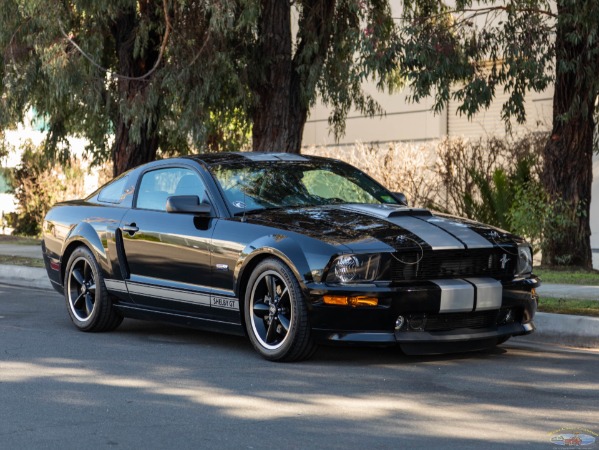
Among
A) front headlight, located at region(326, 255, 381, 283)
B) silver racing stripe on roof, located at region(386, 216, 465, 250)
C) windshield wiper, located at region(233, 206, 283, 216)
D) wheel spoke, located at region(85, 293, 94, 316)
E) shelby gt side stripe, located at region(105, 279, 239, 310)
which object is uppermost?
windshield wiper, located at region(233, 206, 283, 216)

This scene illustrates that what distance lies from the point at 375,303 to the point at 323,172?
204cm

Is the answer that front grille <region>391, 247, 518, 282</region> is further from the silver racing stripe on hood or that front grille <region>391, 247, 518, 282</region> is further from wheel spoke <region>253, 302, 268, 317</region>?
wheel spoke <region>253, 302, 268, 317</region>

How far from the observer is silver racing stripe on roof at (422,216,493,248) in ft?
26.3

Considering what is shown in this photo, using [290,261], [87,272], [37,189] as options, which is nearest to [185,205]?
[290,261]

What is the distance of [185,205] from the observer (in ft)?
28.3

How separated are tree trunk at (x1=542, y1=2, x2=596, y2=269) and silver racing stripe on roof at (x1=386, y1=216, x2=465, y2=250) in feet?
25.6

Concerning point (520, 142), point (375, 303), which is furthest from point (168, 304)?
point (520, 142)

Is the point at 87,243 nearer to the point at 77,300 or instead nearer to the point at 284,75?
the point at 77,300

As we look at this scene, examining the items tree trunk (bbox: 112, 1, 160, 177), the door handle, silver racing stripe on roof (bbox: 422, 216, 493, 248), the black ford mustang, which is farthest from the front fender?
tree trunk (bbox: 112, 1, 160, 177)

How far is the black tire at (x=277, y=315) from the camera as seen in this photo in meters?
7.86

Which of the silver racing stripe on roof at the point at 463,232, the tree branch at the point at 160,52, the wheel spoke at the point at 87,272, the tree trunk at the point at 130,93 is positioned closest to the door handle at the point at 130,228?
the wheel spoke at the point at 87,272

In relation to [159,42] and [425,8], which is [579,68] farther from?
[159,42]

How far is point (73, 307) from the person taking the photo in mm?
10070

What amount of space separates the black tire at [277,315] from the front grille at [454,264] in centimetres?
72
